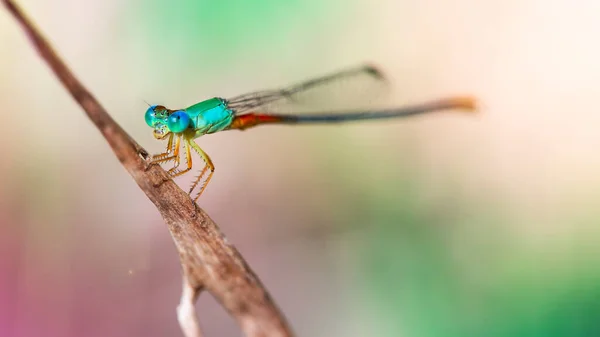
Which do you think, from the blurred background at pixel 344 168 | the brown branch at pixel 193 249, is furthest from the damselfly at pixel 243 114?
the brown branch at pixel 193 249

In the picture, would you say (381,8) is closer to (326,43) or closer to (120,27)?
(326,43)

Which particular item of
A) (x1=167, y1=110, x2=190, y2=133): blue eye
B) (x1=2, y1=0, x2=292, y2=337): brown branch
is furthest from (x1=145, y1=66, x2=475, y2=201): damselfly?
(x1=2, y1=0, x2=292, y2=337): brown branch

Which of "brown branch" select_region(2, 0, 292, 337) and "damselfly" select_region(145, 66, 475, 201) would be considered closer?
"brown branch" select_region(2, 0, 292, 337)

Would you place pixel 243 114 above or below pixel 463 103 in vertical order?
above

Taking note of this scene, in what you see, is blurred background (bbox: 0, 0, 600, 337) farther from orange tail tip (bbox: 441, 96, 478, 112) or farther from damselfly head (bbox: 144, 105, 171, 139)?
damselfly head (bbox: 144, 105, 171, 139)

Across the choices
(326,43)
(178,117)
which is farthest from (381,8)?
(178,117)

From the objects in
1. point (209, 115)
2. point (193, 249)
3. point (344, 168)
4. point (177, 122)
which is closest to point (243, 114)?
point (209, 115)

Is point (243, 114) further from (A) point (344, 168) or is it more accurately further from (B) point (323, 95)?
(A) point (344, 168)
